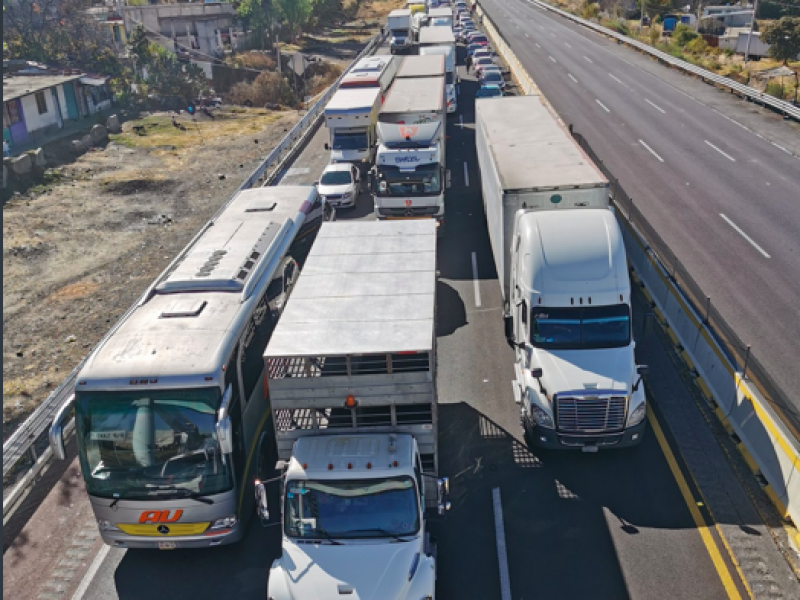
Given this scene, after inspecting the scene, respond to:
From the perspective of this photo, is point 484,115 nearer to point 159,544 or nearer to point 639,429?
point 639,429

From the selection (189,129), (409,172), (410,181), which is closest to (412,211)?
(410,181)

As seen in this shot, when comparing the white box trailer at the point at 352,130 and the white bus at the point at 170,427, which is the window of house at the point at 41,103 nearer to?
the white box trailer at the point at 352,130

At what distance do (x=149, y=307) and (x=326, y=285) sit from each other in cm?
301

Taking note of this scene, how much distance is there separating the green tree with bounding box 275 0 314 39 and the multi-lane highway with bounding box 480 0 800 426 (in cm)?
3429

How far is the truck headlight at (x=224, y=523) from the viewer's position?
10.5 metres

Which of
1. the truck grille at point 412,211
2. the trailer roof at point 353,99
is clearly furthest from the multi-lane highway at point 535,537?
the trailer roof at point 353,99

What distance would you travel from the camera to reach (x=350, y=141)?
3011cm

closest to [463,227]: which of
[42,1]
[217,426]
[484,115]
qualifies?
[484,115]

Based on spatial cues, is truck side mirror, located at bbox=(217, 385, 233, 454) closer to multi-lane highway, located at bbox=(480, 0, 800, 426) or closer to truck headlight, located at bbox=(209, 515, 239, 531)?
truck headlight, located at bbox=(209, 515, 239, 531)

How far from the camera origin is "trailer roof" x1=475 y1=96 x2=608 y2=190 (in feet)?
54.4

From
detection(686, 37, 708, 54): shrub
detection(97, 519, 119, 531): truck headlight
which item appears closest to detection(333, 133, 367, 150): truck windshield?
detection(97, 519, 119, 531): truck headlight

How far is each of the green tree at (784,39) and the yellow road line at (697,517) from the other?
4600 centimetres

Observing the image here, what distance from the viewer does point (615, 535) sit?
11.1 meters

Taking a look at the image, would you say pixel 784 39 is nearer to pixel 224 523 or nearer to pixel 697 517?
pixel 697 517
